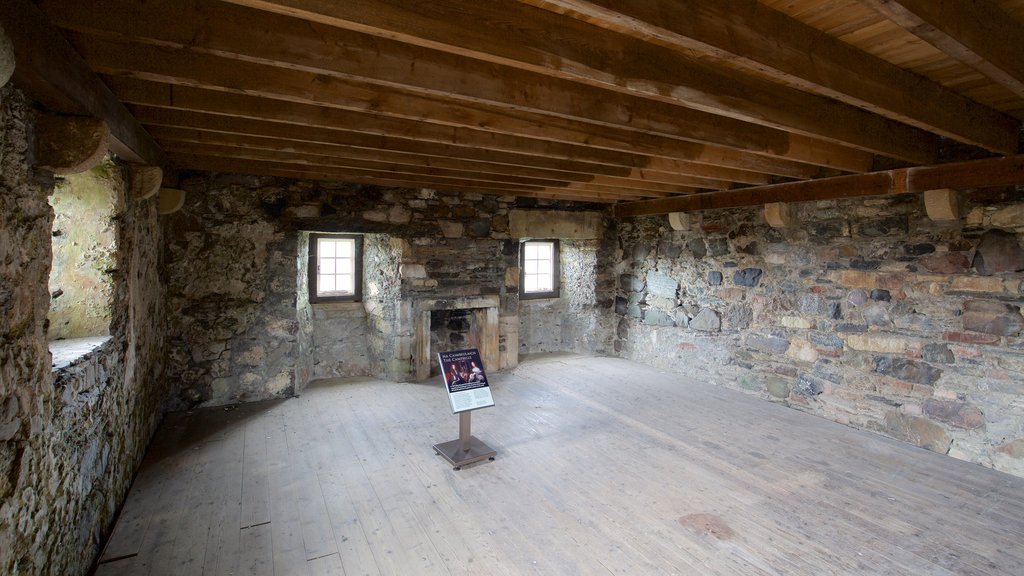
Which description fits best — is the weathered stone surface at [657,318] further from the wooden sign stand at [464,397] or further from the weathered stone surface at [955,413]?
the wooden sign stand at [464,397]

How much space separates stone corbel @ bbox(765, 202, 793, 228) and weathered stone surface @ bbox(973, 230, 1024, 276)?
4.06ft

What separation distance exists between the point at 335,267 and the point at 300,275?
48 centimetres

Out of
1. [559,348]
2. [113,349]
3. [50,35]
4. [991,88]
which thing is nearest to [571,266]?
[559,348]

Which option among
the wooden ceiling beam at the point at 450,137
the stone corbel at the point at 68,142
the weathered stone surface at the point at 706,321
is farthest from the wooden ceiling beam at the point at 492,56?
the weathered stone surface at the point at 706,321

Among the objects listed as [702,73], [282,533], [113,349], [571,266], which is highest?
[702,73]

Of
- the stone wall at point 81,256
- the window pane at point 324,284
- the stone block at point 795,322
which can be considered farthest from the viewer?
the window pane at point 324,284

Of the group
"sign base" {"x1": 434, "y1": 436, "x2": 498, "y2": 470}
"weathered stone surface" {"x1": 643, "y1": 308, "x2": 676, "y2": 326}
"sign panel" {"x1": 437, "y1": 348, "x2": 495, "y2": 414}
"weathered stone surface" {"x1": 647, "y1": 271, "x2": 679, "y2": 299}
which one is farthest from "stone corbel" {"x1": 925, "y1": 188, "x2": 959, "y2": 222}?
"sign base" {"x1": 434, "y1": 436, "x2": 498, "y2": 470}

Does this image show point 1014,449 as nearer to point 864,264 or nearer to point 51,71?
point 864,264

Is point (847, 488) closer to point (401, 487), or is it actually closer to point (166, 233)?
point (401, 487)

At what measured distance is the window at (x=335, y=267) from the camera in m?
5.06

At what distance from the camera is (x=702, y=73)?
2064 millimetres

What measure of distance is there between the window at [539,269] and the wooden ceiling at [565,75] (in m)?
3.04

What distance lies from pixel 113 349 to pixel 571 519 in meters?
2.45

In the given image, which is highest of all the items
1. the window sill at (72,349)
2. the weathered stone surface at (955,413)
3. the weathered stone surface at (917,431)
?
the window sill at (72,349)
